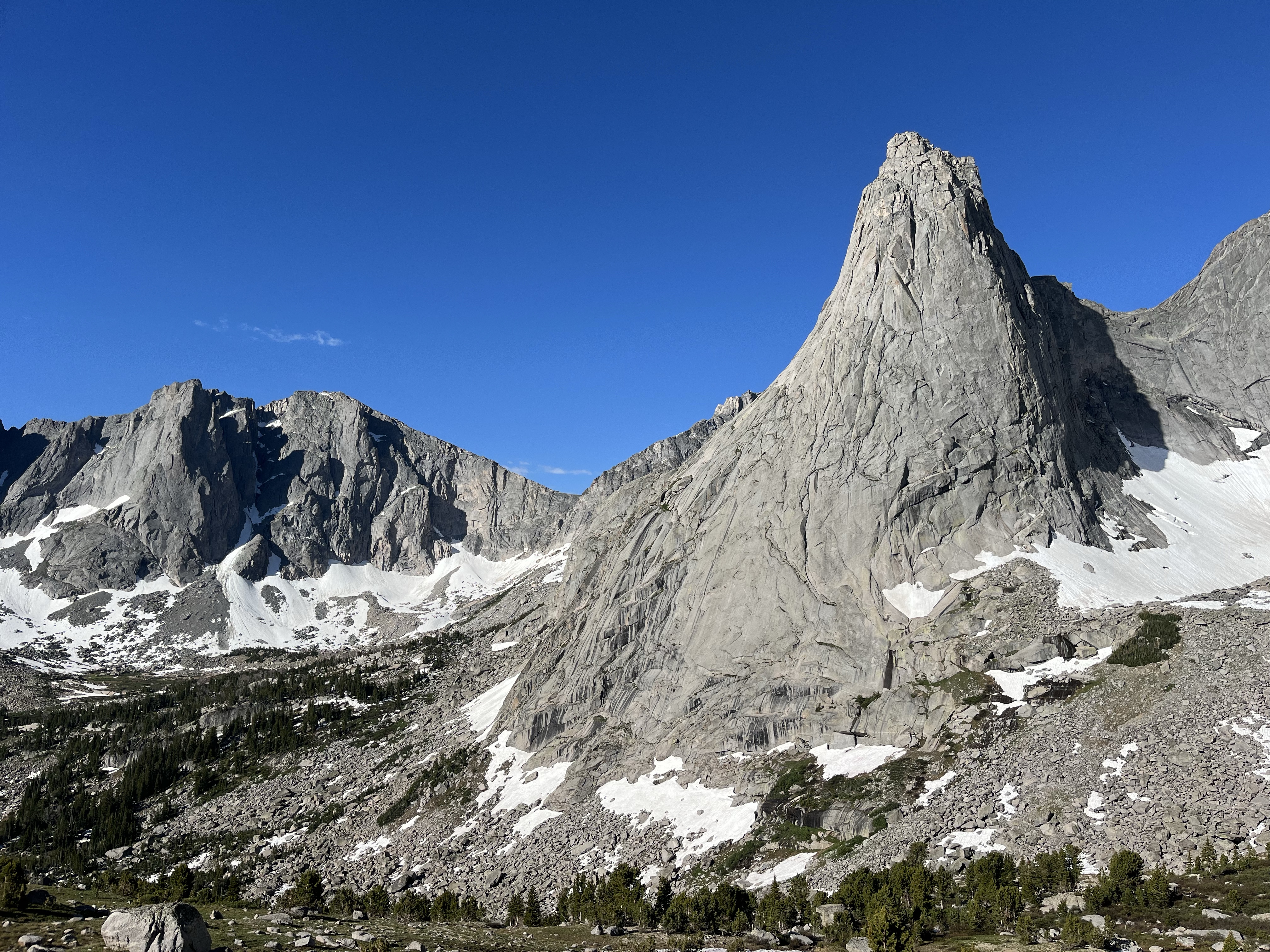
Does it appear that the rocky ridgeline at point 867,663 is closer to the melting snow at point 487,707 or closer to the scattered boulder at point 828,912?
the melting snow at point 487,707

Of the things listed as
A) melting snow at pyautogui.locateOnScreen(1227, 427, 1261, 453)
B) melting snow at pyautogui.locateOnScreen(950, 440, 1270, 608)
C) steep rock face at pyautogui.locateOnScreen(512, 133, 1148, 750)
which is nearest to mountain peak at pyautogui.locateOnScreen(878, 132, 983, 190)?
steep rock face at pyautogui.locateOnScreen(512, 133, 1148, 750)

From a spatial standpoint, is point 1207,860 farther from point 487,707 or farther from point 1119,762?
point 487,707

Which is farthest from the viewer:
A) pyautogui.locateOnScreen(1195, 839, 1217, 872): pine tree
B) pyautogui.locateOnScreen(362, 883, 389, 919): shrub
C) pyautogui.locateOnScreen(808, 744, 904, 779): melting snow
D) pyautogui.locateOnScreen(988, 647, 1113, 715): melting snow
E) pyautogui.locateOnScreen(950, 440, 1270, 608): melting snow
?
pyautogui.locateOnScreen(950, 440, 1270, 608): melting snow

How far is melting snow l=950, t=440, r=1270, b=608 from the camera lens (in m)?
68.1

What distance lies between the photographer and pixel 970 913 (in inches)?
1247

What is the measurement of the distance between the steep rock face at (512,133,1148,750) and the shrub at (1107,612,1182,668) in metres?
15.6

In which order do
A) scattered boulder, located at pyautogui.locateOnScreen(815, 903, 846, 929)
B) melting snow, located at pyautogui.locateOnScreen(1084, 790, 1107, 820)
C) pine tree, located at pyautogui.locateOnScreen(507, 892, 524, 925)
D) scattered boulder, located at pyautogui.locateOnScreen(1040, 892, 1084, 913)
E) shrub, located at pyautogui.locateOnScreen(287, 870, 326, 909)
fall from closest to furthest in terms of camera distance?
scattered boulder, located at pyautogui.locateOnScreen(1040, 892, 1084, 913)
scattered boulder, located at pyautogui.locateOnScreen(815, 903, 846, 929)
melting snow, located at pyautogui.locateOnScreen(1084, 790, 1107, 820)
pine tree, located at pyautogui.locateOnScreen(507, 892, 524, 925)
shrub, located at pyautogui.locateOnScreen(287, 870, 326, 909)

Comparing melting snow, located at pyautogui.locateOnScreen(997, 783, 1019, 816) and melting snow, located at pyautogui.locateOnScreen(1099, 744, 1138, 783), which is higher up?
melting snow, located at pyautogui.locateOnScreen(1099, 744, 1138, 783)

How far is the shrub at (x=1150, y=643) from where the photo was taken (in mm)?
52188

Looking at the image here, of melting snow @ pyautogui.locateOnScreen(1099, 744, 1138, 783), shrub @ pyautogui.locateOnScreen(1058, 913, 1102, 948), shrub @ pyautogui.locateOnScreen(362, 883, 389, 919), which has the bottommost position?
shrub @ pyautogui.locateOnScreen(362, 883, 389, 919)

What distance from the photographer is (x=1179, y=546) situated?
261 ft

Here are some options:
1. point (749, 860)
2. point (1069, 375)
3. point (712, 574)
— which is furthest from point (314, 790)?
point (1069, 375)

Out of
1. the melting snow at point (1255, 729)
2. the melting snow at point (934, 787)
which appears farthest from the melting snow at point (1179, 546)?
the melting snow at point (934, 787)

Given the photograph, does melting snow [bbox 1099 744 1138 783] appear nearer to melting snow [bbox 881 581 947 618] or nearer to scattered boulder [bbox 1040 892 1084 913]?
scattered boulder [bbox 1040 892 1084 913]
